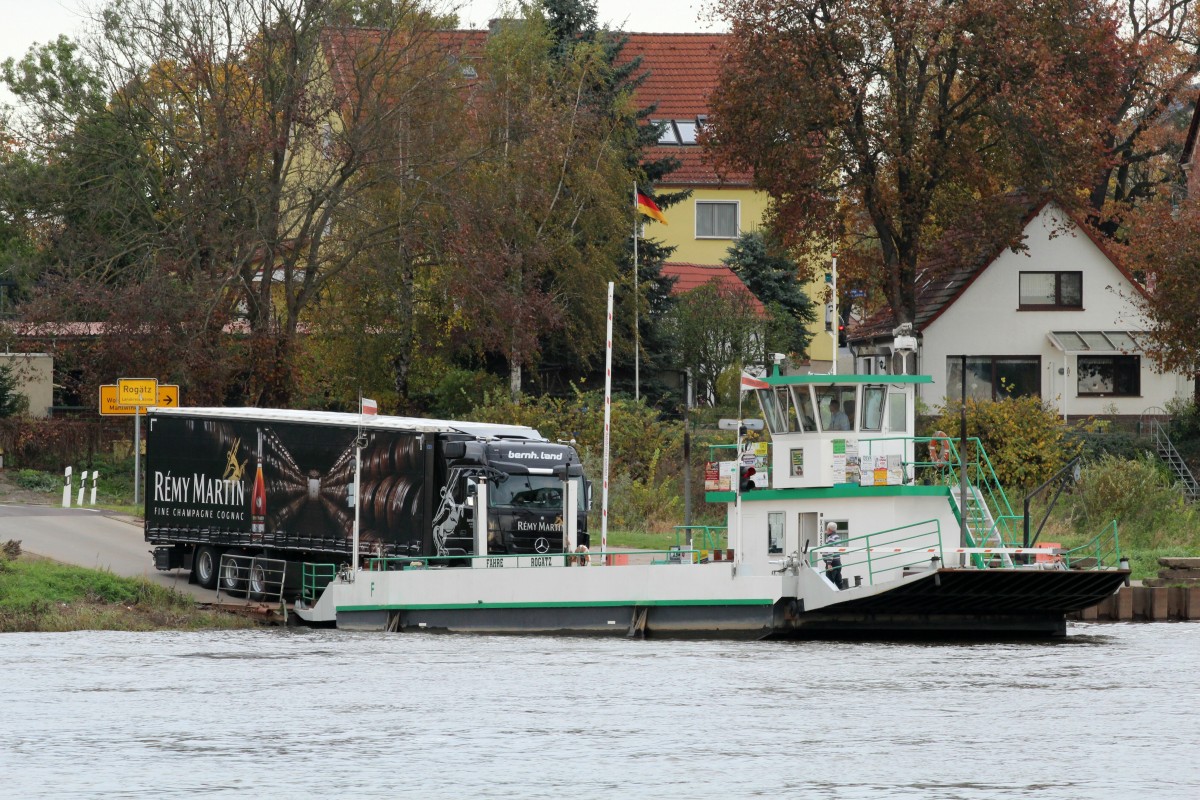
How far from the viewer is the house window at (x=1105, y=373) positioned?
200 ft

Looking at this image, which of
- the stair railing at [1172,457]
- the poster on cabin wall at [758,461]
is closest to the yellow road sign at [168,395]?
the poster on cabin wall at [758,461]

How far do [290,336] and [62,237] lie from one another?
657 centimetres

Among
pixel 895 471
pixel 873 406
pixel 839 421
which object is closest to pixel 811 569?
pixel 895 471

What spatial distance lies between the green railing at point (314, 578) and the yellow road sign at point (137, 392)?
9864 mm

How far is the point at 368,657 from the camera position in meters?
32.2

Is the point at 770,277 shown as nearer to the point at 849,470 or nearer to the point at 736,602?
the point at 849,470

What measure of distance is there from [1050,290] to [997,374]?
303 centimetres

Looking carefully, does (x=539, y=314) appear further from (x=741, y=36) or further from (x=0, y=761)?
(x=0, y=761)

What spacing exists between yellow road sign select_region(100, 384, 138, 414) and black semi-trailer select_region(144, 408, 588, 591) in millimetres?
5750

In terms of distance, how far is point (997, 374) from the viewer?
61438 millimetres

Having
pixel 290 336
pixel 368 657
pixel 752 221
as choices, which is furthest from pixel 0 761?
pixel 752 221

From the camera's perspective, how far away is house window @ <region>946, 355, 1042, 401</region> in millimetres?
61250

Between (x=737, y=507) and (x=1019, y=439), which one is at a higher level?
(x=1019, y=439)

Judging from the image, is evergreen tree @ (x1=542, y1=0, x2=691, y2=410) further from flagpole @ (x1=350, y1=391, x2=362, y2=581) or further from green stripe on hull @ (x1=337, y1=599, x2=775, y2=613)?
green stripe on hull @ (x1=337, y1=599, x2=775, y2=613)
